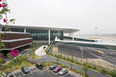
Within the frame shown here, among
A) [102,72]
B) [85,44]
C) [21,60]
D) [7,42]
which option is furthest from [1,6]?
[85,44]

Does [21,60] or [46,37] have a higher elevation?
[46,37]

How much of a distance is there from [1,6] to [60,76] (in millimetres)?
14266

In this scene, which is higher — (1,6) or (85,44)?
(1,6)

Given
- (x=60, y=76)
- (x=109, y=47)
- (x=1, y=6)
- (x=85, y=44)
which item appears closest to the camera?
(x=1, y=6)

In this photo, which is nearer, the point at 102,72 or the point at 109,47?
the point at 102,72

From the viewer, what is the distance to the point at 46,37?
5756 cm

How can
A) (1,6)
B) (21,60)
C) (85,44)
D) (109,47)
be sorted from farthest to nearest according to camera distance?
(85,44)
(109,47)
(21,60)
(1,6)

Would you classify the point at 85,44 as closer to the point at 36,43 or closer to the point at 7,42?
the point at 7,42

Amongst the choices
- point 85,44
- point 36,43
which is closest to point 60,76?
point 85,44

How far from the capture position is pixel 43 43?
187 feet

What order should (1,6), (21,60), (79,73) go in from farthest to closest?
1. (21,60)
2. (79,73)
3. (1,6)

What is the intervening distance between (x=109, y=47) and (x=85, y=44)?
26.5 feet

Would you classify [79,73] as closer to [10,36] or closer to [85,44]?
[85,44]

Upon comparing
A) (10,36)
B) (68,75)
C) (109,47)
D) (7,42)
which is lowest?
(68,75)
